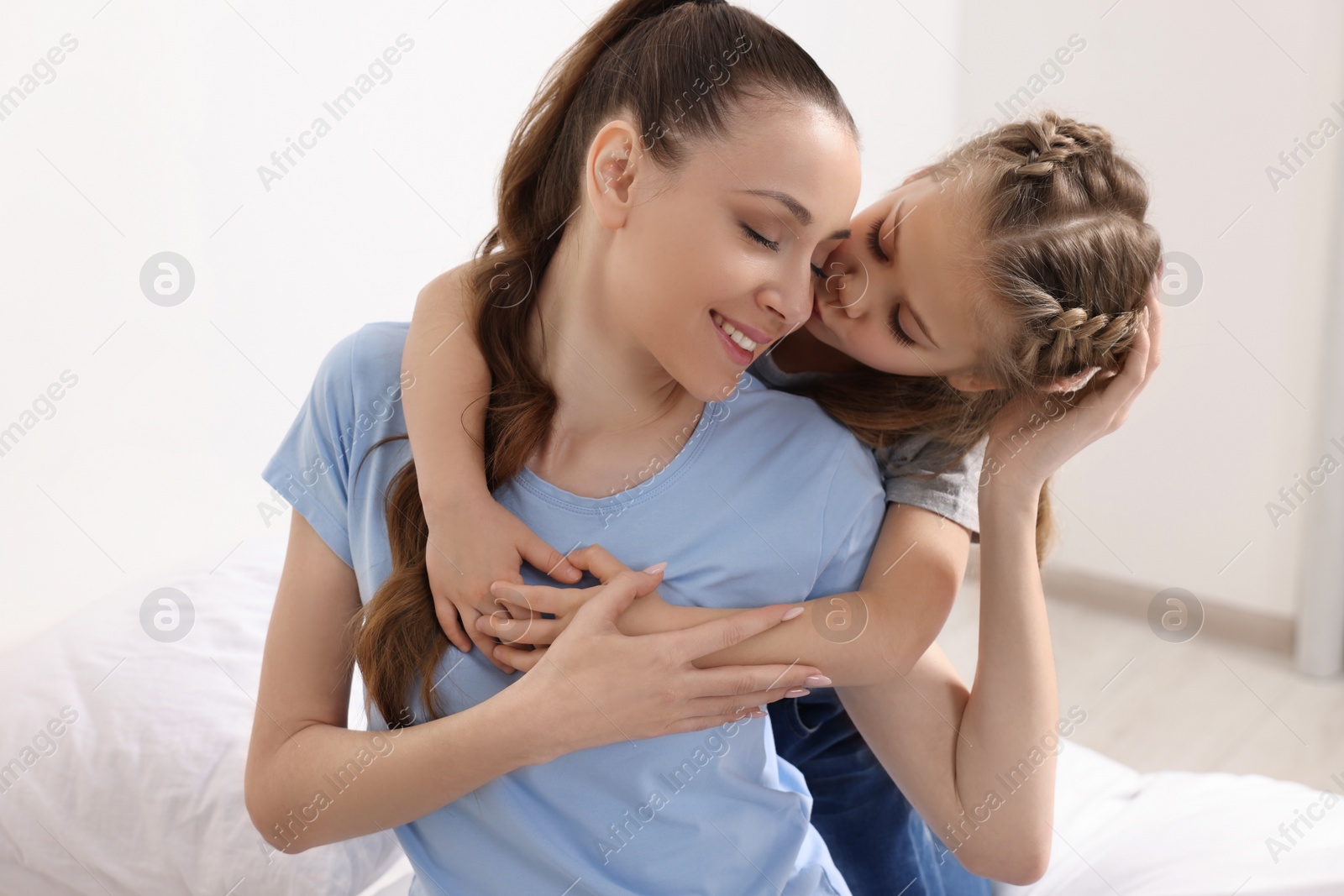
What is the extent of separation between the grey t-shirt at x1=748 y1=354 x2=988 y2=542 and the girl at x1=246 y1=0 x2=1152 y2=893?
0.09 ft

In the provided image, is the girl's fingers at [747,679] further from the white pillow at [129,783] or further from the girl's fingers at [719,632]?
the white pillow at [129,783]

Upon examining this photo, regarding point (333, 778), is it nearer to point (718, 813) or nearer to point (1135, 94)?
point (718, 813)

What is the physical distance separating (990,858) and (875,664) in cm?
30

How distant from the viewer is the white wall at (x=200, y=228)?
132cm

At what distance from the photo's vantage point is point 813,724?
4.49 feet

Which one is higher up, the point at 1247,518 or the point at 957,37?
the point at 957,37

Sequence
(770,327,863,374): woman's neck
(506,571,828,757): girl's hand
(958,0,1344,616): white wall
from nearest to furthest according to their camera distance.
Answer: (506,571,828,757): girl's hand → (770,327,863,374): woman's neck → (958,0,1344,616): white wall

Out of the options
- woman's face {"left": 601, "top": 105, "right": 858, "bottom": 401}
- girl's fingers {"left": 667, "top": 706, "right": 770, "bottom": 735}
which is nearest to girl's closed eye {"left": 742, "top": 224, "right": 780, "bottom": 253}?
woman's face {"left": 601, "top": 105, "right": 858, "bottom": 401}

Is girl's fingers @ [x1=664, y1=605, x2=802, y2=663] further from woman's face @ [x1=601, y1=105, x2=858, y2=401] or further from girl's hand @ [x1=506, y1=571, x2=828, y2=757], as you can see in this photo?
woman's face @ [x1=601, y1=105, x2=858, y2=401]

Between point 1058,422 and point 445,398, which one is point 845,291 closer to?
point 1058,422

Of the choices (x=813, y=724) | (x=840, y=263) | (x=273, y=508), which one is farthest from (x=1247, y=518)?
(x=273, y=508)

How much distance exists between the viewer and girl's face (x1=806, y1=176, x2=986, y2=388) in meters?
1.09

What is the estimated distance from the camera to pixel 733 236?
98 cm

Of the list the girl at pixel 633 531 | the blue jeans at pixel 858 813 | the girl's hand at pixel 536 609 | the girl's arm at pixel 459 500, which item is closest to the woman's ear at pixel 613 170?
the girl at pixel 633 531
